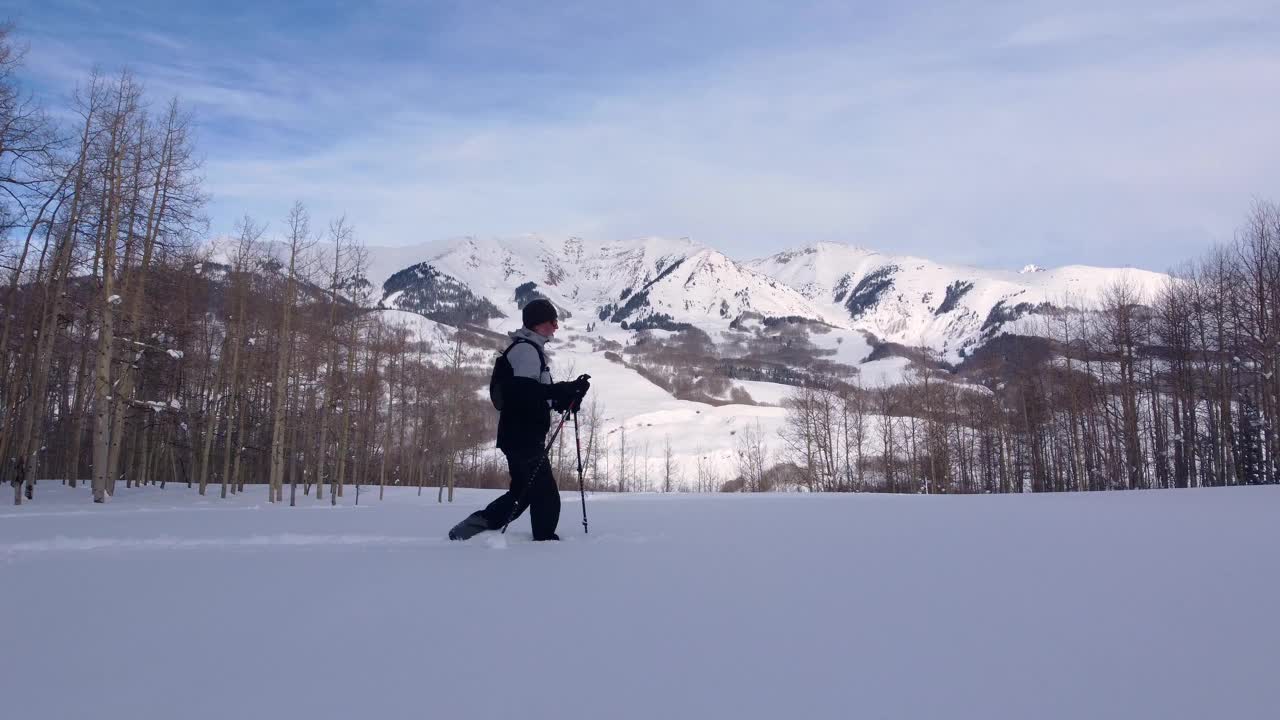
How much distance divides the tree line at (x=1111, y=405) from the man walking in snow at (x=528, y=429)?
31.7m

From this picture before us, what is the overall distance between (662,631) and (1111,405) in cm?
4279

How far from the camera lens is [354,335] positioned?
25031 mm

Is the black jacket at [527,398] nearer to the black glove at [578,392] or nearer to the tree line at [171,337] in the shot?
the black glove at [578,392]

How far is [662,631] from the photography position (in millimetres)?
2723

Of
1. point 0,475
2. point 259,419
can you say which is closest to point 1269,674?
point 259,419

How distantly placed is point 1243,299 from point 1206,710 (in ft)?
115

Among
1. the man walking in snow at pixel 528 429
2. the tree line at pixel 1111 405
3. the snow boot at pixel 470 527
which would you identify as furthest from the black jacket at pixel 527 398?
the tree line at pixel 1111 405

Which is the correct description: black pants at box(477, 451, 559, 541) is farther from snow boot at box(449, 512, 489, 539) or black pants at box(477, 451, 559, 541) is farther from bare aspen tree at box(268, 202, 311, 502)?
bare aspen tree at box(268, 202, 311, 502)

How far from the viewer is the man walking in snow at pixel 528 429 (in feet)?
19.0

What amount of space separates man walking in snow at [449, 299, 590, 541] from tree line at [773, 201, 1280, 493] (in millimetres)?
31693

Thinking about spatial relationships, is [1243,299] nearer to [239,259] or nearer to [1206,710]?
[1206,710]

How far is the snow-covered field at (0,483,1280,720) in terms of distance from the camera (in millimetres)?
1991

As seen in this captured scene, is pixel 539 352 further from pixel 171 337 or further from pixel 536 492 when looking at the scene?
pixel 171 337

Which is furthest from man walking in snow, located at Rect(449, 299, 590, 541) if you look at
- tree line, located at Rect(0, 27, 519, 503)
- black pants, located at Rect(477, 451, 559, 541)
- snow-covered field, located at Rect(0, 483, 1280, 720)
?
tree line, located at Rect(0, 27, 519, 503)
